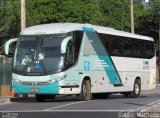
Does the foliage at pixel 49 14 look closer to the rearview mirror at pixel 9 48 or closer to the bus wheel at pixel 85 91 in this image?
the rearview mirror at pixel 9 48

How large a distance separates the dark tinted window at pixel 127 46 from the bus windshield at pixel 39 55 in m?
3.67

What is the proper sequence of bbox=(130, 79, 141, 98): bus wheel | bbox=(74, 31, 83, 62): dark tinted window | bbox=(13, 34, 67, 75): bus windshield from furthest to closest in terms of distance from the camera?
bbox=(130, 79, 141, 98): bus wheel
bbox=(74, 31, 83, 62): dark tinted window
bbox=(13, 34, 67, 75): bus windshield

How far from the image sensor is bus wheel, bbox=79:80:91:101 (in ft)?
80.4

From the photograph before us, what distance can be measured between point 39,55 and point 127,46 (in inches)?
290

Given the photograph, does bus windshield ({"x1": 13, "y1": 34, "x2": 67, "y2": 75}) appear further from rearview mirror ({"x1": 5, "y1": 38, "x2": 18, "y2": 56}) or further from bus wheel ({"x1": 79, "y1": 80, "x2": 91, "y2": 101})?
bus wheel ({"x1": 79, "y1": 80, "x2": 91, "y2": 101})

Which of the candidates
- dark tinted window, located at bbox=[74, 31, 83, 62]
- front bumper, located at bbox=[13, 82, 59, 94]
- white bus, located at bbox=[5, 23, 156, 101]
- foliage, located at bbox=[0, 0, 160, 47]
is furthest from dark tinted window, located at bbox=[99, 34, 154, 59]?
foliage, located at bbox=[0, 0, 160, 47]

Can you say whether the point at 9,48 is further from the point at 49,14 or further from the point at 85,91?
the point at 49,14

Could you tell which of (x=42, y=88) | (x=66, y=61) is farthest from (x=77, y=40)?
(x=42, y=88)

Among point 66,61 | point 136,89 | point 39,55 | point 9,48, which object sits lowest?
Result: point 136,89

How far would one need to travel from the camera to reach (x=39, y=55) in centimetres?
2358

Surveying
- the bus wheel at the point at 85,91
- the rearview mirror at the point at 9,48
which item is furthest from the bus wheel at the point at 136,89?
the rearview mirror at the point at 9,48

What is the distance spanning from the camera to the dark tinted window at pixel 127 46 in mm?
27220

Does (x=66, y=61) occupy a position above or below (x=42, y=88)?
above

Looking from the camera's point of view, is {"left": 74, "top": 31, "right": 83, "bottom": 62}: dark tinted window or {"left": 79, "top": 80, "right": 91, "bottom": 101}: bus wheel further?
{"left": 79, "top": 80, "right": 91, "bottom": 101}: bus wheel
